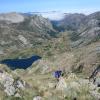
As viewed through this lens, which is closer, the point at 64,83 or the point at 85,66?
the point at 64,83

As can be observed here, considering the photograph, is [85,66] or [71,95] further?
[85,66]

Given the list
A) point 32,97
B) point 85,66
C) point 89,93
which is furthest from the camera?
point 85,66

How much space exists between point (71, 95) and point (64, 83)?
4269mm

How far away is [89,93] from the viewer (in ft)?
239

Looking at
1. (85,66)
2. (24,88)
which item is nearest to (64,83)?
(24,88)

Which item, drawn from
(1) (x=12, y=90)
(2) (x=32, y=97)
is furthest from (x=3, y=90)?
(2) (x=32, y=97)

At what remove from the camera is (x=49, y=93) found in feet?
229

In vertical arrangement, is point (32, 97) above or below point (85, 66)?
above

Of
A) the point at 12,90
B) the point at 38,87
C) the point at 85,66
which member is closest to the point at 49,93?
the point at 38,87

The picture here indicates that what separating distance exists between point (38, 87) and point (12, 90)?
6.14 metres

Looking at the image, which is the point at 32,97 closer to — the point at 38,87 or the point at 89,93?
the point at 38,87

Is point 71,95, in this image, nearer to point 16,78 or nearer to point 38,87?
point 38,87

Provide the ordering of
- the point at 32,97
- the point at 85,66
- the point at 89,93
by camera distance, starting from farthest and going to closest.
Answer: the point at 85,66 → the point at 89,93 → the point at 32,97

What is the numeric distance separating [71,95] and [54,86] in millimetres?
5336
